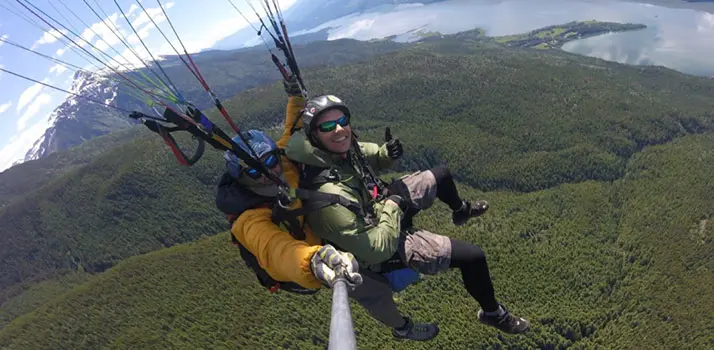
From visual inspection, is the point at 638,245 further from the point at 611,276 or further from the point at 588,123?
the point at 588,123

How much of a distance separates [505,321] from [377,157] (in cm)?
297

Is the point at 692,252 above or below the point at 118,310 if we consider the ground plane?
below

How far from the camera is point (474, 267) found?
226 inches

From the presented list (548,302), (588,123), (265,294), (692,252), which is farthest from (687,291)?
(265,294)

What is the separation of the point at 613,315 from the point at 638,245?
672 inches

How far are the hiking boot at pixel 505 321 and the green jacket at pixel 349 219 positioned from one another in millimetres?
2488

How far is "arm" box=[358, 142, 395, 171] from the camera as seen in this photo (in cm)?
615

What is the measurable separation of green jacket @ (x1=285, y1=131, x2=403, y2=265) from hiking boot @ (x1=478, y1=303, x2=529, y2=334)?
249 centimetres

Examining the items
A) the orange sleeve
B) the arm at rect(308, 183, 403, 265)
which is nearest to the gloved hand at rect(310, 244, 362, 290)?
the arm at rect(308, 183, 403, 265)

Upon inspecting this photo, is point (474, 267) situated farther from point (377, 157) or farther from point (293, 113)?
point (293, 113)

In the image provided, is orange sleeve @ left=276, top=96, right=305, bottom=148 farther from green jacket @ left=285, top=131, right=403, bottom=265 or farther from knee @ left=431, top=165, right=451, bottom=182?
knee @ left=431, top=165, right=451, bottom=182

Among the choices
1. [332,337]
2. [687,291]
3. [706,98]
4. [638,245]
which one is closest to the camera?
[332,337]

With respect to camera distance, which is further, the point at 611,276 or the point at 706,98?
the point at 706,98

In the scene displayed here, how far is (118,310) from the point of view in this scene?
250ft
